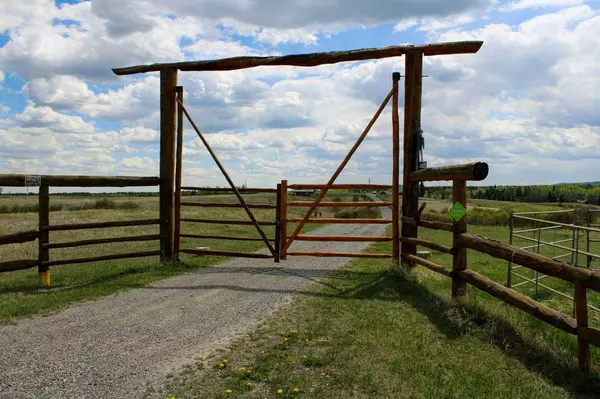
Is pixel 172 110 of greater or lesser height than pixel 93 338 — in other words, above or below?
above

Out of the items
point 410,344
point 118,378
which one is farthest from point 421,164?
point 118,378

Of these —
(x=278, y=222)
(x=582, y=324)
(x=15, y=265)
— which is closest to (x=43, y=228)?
(x=15, y=265)

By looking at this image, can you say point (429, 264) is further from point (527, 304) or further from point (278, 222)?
point (278, 222)

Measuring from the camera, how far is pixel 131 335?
564 centimetres

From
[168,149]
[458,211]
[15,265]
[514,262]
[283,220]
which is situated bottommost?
[15,265]

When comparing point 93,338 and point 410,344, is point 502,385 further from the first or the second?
point 93,338

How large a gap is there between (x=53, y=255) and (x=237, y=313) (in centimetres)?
904

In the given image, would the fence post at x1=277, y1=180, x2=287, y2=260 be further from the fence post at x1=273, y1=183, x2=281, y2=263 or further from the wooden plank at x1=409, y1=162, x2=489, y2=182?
the wooden plank at x1=409, y1=162, x2=489, y2=182

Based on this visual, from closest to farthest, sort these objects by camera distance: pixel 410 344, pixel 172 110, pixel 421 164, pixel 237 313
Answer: pixel 410 344, pixel 237 313, pixel 421 164, pixel 172 110

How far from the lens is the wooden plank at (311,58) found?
373 inches

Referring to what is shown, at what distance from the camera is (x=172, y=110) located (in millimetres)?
10773

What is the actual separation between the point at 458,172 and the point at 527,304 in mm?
2136

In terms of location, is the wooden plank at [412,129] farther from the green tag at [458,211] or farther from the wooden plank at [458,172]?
the green tag at [458,211]

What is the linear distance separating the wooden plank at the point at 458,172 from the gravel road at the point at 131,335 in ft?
9.16
